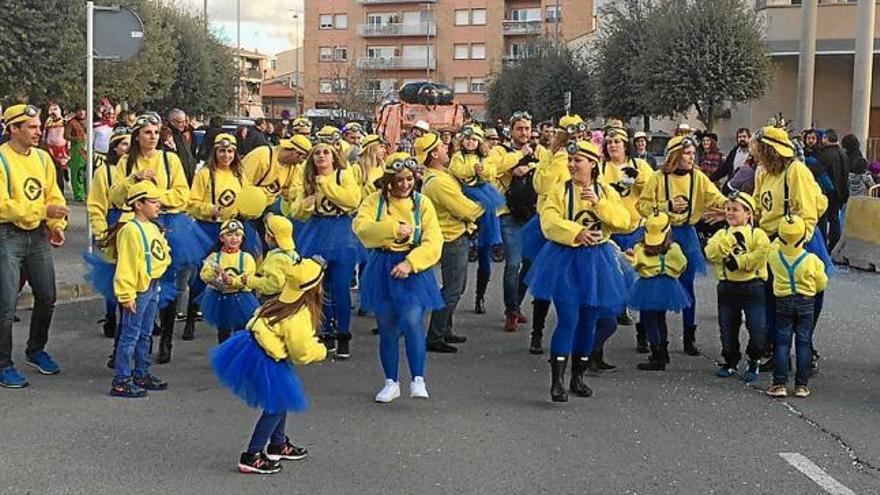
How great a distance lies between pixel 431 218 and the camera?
7199mm

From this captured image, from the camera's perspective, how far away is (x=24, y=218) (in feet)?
23.8

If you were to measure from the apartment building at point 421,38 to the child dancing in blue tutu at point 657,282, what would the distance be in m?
71.6

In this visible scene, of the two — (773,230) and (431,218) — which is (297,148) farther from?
(773,230)

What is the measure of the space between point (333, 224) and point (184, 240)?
127 centimetres

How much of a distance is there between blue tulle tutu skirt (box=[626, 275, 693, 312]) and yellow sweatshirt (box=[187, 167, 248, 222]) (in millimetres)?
3674

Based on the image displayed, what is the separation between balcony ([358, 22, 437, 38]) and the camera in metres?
85.1

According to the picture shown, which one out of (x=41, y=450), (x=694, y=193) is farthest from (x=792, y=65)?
(x=41, y=450)

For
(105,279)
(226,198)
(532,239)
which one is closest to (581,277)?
(532,239)

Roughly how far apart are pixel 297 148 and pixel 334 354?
2.33 m

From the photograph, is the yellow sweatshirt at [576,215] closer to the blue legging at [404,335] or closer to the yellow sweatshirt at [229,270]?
the blue legging at [404,335]

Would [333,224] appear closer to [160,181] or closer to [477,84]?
[160,181]

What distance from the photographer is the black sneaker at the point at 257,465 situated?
5527 mm

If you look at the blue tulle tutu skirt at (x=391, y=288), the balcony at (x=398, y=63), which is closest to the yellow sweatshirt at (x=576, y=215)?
the blue tulle tutu skirt at (x=391, y=288)

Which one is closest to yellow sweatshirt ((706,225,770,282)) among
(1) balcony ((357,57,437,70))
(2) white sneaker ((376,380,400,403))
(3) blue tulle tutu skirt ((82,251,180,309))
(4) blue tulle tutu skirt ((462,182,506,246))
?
(4) blue tulle tutu skirt ((462,182,506,246))
